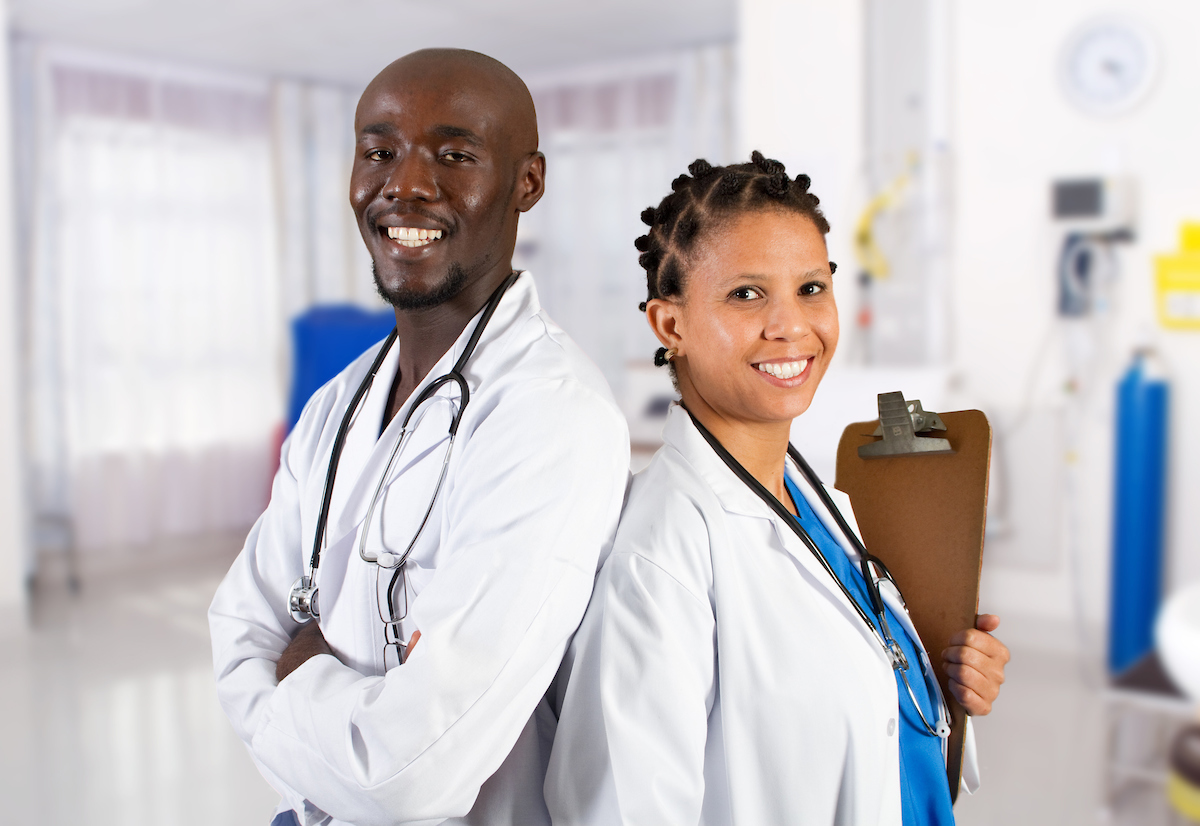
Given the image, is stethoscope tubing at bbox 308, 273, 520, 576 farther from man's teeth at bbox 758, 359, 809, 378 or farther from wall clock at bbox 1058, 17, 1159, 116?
wall clock at bbox 1058, 17, 1159, 116

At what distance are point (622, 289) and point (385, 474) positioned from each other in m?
4.75

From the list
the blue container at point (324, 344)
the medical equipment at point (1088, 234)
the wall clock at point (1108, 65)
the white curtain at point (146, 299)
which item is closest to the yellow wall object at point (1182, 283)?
the medical equipment at point (1088, 234)

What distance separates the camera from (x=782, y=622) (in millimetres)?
847

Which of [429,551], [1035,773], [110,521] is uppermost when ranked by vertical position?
[429,551]

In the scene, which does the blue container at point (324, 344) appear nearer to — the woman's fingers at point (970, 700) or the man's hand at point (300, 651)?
the man's hand at point (300, 651)

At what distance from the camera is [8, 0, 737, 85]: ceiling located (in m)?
4.29

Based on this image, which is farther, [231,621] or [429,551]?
[231,621]

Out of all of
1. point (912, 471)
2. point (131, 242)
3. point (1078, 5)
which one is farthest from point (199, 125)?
point (912, 471)

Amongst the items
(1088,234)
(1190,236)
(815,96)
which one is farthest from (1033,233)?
(815,96)

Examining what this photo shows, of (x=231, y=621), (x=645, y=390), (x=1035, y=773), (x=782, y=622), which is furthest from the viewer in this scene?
(x=645, y=390)

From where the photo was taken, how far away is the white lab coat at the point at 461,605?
31.9 inches

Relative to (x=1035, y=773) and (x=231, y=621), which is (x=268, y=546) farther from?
(x=1035, y=773)

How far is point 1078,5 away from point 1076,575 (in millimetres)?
1889

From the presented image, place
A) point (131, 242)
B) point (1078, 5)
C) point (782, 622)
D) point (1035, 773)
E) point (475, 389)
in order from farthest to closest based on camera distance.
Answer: point (131, 242), point (1078, 5), point (1035, 773), point (475, 389), point (782, 622)
